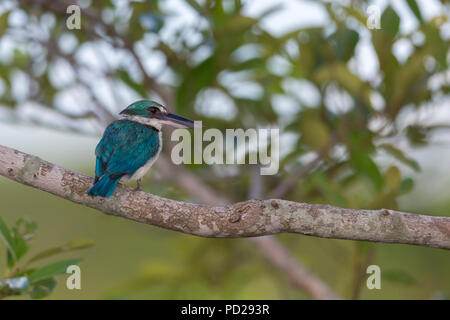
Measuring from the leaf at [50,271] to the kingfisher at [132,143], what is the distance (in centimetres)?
35

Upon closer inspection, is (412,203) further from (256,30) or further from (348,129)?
(256,30)

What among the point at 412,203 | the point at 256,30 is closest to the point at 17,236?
the point at 256,30

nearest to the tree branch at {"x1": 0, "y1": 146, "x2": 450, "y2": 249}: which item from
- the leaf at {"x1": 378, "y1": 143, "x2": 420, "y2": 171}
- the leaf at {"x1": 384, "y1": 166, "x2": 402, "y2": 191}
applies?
the leaf at {"x1": 384, "y1": 166, "x2": 402, "y2": 191}

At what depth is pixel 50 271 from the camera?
2383mm

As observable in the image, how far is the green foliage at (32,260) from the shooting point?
237 cm

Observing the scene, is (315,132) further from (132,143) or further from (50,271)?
(50,271)

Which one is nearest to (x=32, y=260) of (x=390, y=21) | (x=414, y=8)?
(x=390, y=21)

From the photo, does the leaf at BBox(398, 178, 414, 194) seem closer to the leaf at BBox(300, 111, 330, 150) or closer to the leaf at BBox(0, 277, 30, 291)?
the leaf at BBox(300, 111, 330, 150)

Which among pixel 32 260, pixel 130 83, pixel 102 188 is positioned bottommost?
pixel 32 260

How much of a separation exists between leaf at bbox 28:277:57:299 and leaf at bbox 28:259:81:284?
0.05 metres

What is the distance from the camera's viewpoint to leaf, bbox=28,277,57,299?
241 centimetres

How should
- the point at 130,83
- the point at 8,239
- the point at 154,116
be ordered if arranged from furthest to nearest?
the point at 130,83
the point at 154,116
the point at 8,239

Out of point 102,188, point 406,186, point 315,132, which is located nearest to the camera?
point 102,188

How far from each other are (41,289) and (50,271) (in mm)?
99
